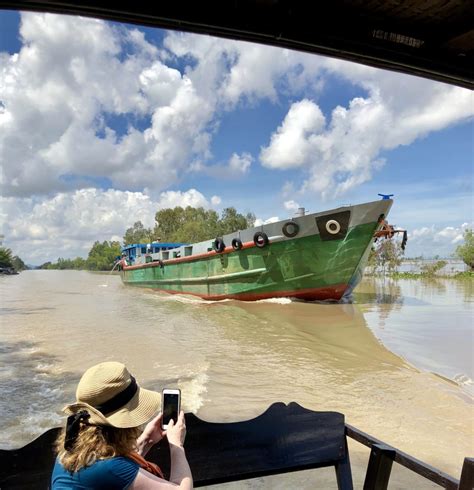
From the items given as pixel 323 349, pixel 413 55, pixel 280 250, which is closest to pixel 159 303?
pixel 280 250

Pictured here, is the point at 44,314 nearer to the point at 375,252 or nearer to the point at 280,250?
the point at 280,250

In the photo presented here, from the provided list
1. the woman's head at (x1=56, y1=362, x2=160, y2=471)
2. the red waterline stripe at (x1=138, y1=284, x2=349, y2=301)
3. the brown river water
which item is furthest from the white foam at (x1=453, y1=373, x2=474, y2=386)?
the red waterline stripe at (x1=138, y1=284, x2=349, y2=301)

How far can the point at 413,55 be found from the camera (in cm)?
251

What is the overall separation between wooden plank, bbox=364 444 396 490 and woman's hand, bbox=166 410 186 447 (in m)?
0.88

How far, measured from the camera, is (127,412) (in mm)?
1414

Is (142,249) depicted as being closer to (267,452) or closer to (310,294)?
(310,294)

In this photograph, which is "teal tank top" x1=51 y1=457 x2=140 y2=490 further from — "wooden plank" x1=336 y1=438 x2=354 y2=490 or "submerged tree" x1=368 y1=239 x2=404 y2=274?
"submerged tree" x1=368 y1=239 x2=404 y2=274

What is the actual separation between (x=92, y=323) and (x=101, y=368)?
1326 cm

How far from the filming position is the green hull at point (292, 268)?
50.7 feet

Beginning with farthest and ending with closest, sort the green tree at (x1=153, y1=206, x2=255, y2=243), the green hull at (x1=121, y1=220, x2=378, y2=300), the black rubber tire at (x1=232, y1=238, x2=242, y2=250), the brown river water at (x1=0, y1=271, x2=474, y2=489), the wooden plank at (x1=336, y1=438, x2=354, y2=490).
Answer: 1. the green tree at (x1=153, y1=206, x2=255, y2=243)
2. the black rubber tire at (x1=232, y1=238, x2=242, y2=250)
3. the green hull at (x1=121, y1=220, x2=378, y2=300)
4. the brown river water at (x1=0, y1=271, x2=474, y2=489)
5. the wooden plank at (x1=336, y1=438, x2=354, y2=490)

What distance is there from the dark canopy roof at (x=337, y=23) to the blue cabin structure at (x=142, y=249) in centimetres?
2376

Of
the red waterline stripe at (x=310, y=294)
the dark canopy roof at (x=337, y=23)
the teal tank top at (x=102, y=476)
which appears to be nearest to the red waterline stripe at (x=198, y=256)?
the red waterline stripe at (x=310, y=294)

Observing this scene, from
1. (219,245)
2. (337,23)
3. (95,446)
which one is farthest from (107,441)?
(219,245)

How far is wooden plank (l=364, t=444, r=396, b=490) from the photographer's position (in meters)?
1.85
